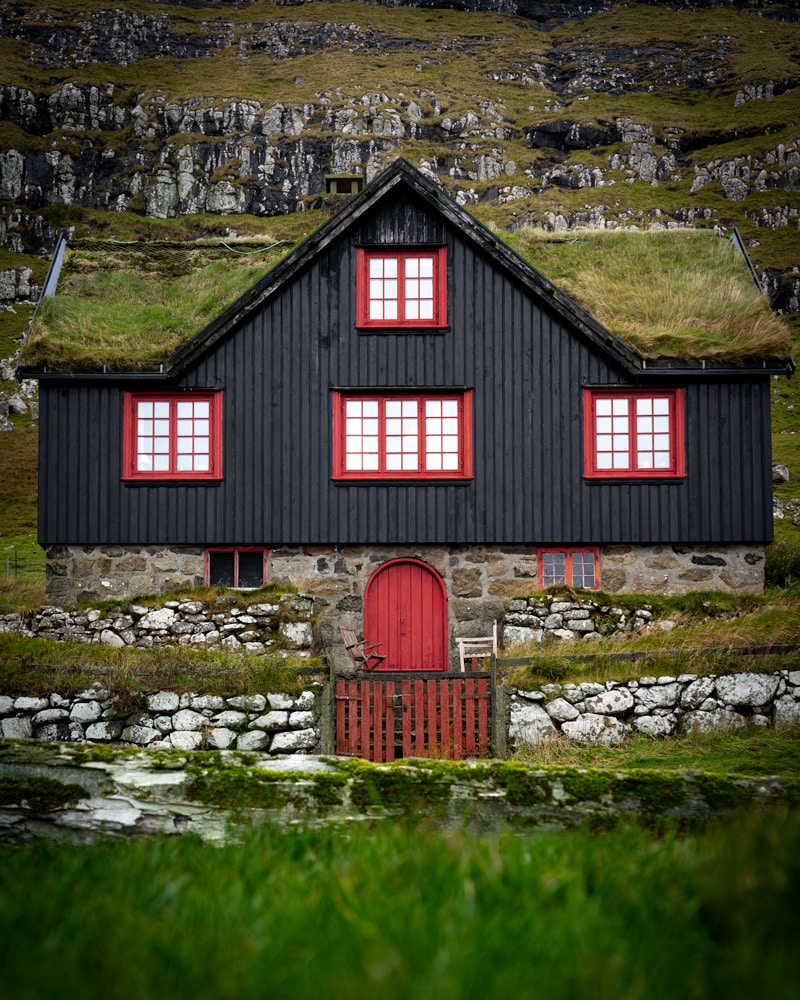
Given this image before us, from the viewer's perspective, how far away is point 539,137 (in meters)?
173

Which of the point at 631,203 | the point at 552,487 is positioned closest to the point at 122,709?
the point at 552,487

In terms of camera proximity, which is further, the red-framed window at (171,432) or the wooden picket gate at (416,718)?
the red-framed window at (171,432)

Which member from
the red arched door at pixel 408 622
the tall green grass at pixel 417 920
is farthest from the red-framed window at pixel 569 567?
the tall green grass at pixel 417 920

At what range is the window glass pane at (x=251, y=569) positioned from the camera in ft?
67.8

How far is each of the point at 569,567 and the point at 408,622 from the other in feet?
11.8

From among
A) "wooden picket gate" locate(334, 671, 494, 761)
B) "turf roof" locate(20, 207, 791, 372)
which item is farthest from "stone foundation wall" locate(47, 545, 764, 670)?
"wooden picket gate" locate(334, 671, 494, 761)

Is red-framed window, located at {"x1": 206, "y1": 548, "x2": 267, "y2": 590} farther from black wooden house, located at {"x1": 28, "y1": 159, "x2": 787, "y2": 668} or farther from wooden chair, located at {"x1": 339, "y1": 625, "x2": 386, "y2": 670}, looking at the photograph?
wooden chair, located at {"x1": 339, "y1": 625, "x2": 386, "y2": 670}

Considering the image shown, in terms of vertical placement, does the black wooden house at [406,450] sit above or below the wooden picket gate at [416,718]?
above

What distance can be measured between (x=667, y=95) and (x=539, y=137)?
125 feet

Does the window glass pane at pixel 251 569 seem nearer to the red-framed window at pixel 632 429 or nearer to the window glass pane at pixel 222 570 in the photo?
the window glass pane at pixel 222 570

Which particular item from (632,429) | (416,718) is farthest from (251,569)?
(632,429)

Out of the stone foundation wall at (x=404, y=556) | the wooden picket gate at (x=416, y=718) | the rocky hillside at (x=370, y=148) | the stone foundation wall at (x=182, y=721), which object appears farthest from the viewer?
the rocky hillside at (x=370, y=148)

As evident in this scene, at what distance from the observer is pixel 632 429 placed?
20688 mm

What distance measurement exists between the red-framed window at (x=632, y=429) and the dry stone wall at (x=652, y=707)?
24.4 ft
